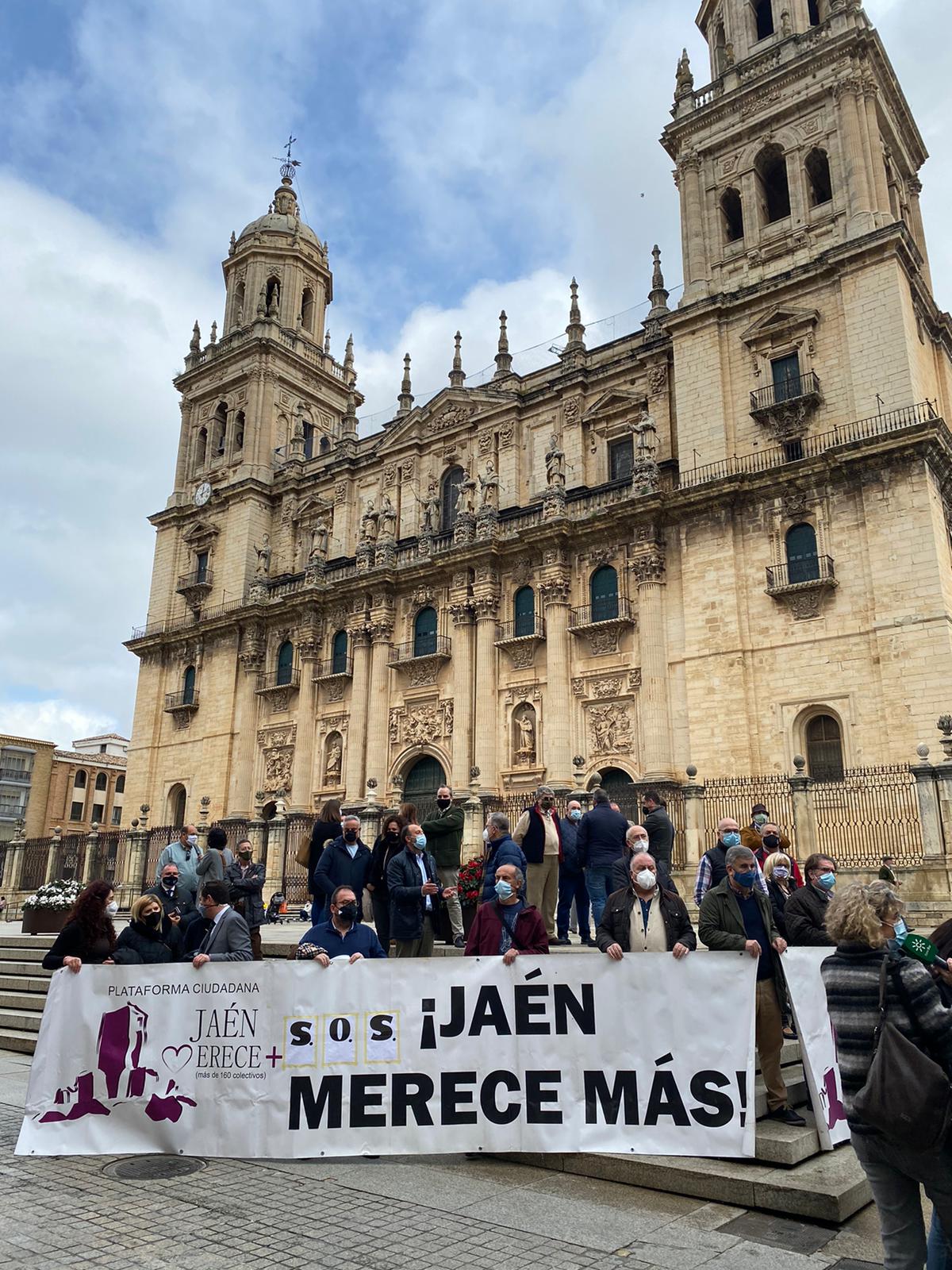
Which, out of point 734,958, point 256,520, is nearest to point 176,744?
point 256,520

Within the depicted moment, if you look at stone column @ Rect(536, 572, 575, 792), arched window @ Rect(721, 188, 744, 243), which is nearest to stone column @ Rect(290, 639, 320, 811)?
stone column @ Rect(536, 572, 575, 792)

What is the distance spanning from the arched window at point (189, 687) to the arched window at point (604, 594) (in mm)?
17951

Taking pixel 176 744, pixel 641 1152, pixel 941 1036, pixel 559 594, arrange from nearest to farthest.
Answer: pixel 941 1036
pixel 641 1152
pixel 559 594
pixel 176 744

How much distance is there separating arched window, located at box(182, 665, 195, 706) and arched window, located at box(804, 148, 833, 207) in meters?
28.0

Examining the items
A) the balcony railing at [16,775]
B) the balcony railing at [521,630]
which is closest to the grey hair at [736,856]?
the balcony railing at [521,630]

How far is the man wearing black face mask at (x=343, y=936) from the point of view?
698cm

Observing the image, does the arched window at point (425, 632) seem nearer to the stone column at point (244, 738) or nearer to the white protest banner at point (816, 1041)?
the stone column at point (244, 738)

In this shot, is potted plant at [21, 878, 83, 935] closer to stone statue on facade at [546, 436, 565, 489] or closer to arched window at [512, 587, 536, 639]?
arched window at [512, 587, 536, 639]

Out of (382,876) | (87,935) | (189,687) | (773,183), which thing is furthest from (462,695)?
(87,935)

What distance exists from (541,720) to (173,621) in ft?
63.3

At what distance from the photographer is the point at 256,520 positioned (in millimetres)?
38281

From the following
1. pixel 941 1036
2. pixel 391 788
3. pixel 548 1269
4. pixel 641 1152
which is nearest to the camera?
pixel 941 1036

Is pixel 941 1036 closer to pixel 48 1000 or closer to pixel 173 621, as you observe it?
pixel 48 1000

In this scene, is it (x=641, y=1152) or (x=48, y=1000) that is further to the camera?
(x=48, y=1000)
